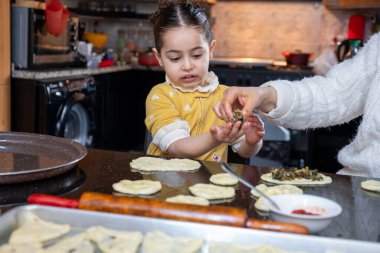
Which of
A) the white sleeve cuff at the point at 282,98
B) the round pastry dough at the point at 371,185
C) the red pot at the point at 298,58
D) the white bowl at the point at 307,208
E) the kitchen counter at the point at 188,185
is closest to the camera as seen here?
the white bowl at the point at 307,208

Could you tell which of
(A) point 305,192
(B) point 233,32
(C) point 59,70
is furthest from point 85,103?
(A) point 305,192

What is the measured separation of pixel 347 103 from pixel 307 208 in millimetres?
768

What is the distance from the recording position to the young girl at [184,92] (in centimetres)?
154

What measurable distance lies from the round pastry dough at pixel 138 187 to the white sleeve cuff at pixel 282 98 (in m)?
0.53

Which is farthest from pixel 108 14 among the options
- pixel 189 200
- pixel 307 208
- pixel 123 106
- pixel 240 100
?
pixel 307 208

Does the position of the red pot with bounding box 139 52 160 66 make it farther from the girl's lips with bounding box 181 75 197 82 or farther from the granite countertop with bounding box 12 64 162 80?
the girl's lips with bounding box 181 75 197 82

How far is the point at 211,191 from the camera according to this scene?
104cm

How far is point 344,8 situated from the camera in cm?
469

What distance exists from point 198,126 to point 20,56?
2.02 m

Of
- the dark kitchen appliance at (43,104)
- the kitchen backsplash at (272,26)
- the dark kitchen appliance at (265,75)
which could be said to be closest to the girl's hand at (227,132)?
the dark kitchen appliance at (43,104)

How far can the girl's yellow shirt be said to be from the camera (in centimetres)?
162

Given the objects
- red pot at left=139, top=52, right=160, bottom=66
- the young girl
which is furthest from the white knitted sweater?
red pot at left=139, top=52, right=160, bottom=66

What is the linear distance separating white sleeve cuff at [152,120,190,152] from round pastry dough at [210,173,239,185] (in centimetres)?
40

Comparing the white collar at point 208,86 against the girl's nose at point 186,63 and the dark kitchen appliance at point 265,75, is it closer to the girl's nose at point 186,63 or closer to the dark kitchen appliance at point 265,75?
the girl's nose at point 186,63
